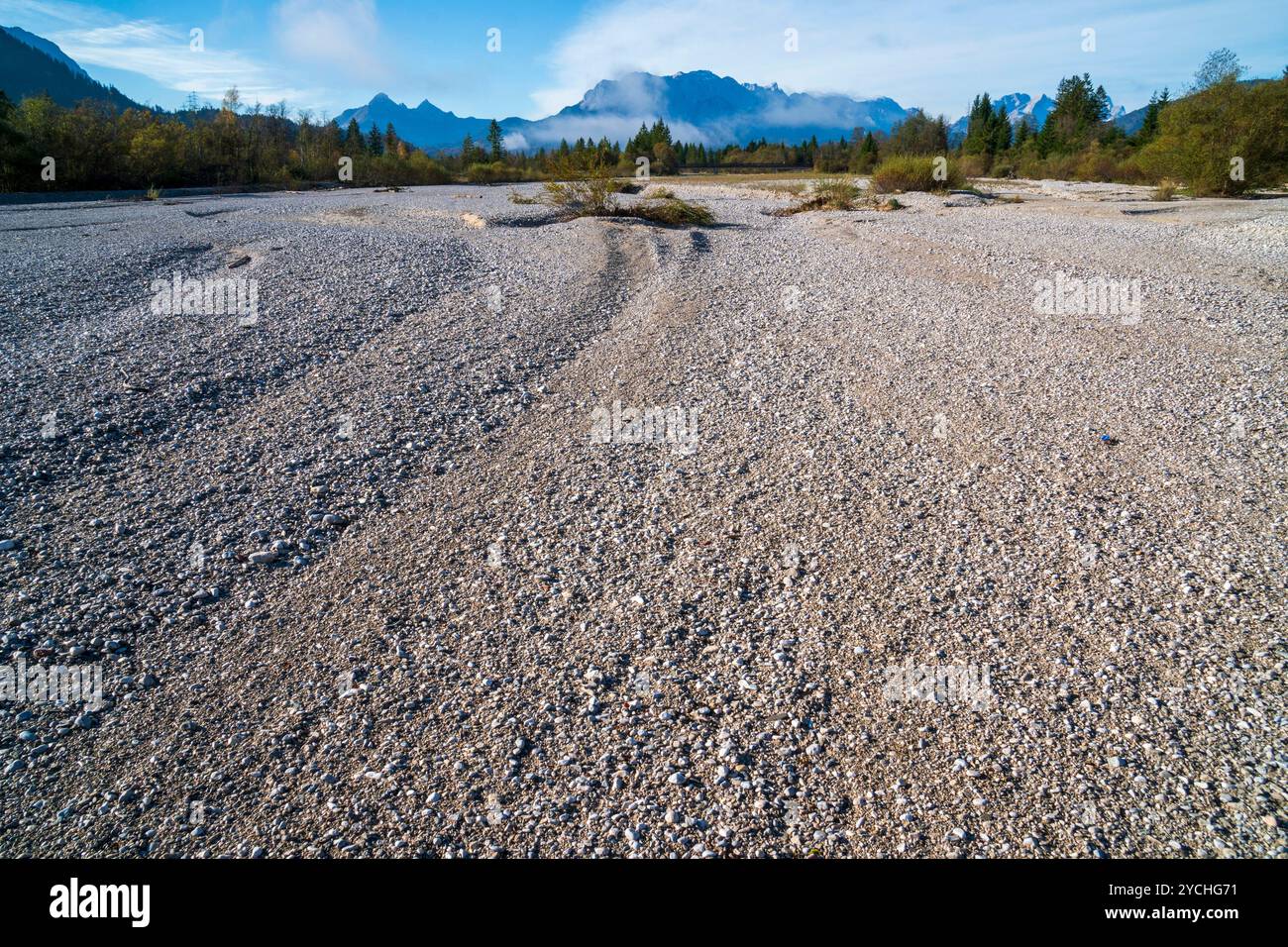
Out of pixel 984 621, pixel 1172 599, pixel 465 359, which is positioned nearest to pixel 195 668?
pixel 984 621

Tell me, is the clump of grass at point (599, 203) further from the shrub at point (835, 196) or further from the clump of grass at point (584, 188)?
the shrub at point (835, 196)

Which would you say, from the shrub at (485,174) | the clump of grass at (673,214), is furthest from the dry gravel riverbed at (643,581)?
the shrub at (485,174)

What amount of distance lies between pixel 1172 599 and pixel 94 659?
6375 mm

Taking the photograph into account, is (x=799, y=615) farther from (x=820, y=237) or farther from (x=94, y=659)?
(x=820, y=237)

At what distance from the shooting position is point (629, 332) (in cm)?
951

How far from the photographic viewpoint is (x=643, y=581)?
4512 mm

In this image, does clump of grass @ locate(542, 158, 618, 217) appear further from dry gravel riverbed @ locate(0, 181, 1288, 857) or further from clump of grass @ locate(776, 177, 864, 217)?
dry gravel riverbed @ locate(0, 181, 1288, 857)

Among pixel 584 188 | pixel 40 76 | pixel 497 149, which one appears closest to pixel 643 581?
pixel 584 188

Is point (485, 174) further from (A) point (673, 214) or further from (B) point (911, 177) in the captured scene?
(A) point (673, 214)

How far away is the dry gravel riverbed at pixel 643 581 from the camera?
2.98 metres

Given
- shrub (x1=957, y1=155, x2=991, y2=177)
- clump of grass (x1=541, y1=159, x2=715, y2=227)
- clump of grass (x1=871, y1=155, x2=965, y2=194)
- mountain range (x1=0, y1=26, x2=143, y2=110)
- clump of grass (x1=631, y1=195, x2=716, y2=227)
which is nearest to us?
clump of grass (x1=631, y1=195, x2=716, y2=227)

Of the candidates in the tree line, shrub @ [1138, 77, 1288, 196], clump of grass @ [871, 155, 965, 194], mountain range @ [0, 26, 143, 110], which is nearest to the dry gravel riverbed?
the tree line

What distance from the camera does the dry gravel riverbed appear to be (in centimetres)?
298
